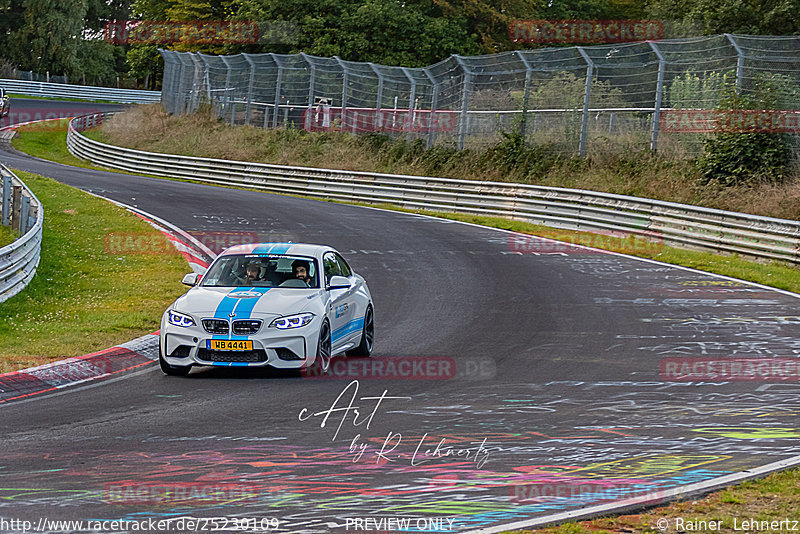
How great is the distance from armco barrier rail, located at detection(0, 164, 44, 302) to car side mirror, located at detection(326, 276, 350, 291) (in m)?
5.75

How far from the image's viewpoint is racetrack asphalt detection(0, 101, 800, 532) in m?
6.83

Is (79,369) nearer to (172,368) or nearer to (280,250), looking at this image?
(172,368)

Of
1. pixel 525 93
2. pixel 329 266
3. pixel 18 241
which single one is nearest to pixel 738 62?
pixel 525 93

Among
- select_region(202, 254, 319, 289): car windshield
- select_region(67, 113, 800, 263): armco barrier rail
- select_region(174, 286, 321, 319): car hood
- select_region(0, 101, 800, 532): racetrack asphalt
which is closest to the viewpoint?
select_region(0, 101, 800, 532): racetrack asphalt

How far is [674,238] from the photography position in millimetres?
23859

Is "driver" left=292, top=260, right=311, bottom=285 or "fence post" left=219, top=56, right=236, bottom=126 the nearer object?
"driver" left=292, top=260, right=311, bottom=285

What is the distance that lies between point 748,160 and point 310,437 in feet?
65.9

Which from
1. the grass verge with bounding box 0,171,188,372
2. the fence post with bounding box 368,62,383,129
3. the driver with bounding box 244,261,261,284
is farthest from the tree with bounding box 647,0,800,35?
the driver with bounding box 244,261,261,284

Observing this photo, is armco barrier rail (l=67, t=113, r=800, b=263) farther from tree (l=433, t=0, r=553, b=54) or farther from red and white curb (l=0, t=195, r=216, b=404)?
tree (l=433, t=0, r=553, b=54)

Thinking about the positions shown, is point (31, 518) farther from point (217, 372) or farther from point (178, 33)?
point (178, 33)

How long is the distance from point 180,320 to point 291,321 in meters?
1.20

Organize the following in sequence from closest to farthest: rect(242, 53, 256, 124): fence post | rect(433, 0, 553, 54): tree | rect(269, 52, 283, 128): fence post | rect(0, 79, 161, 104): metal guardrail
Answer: rect(269, 52, 283, 128): fence post < rect(242, 53, 256, 124): fence post < rect(433, 0, 553, 54): tree < rect(0, 79, 161, 104): metal guardrail

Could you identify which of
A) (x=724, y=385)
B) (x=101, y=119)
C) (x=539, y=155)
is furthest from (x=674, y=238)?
(x=101, y=119)

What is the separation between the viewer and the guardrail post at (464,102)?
33156 millimetres
